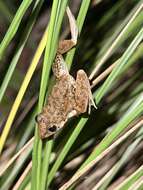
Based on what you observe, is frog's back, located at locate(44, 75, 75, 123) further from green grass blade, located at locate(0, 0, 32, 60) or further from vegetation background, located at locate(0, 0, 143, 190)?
green grass blade, located at locate(0, 0, 32, 60)

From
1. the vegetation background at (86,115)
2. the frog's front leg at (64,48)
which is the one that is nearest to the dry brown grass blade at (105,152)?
the vegetation background at (86,115)

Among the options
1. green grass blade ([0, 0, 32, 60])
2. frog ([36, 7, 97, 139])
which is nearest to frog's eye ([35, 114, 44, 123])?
frog ([36, 7, 97, 139])

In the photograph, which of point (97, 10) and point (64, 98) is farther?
point (97, 10)

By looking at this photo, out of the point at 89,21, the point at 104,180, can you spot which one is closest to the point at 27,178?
the point at 104,180

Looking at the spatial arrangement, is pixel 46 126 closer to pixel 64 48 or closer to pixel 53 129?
pixel 53 129

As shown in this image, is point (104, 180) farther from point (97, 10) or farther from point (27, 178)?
point (97, 10)
